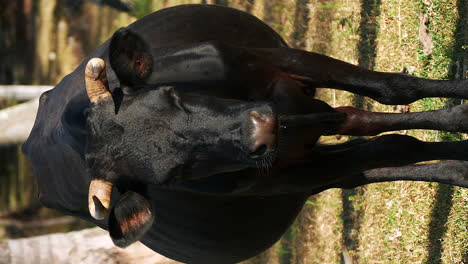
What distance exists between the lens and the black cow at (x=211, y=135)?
→ 187 cm

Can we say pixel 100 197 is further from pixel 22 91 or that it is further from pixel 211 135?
pixel 22 91

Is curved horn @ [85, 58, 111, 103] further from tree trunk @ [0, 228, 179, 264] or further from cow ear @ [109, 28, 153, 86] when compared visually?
tree trunk @ [0, 228, 179, 264]

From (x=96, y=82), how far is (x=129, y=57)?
0.15 metres

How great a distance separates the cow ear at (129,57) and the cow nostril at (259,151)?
54cm

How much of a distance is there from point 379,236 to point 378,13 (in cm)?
162

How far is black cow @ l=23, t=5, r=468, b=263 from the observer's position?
1.87 metres

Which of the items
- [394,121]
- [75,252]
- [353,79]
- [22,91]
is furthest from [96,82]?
[22,91]

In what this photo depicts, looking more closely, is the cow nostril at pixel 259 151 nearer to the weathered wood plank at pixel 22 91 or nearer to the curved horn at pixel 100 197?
the curved horn at pixel 100 197

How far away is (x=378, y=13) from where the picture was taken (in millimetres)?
4027

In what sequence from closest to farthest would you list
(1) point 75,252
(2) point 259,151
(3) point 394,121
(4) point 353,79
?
(2) point 259,151 < (4) point 353,79 < (3) point 394,121 < (1) point 75,252

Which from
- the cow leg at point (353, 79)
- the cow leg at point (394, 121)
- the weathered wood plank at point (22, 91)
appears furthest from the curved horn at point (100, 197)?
the weathered wood plank at point (22, 91)

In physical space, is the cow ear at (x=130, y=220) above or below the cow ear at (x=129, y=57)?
below

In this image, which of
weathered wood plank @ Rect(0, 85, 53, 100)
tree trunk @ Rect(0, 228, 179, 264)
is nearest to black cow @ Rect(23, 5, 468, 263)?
tree trunk @ Rect(0, 228, 179, 264)

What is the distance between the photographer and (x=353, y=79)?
2.26m
